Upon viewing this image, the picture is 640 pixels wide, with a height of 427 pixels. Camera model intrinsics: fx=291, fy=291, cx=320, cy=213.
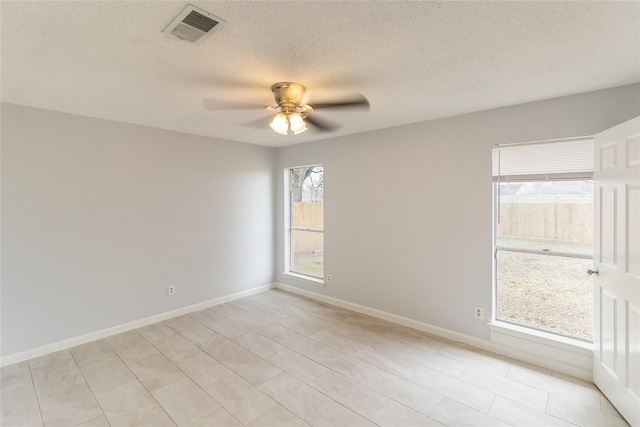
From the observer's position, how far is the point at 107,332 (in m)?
3.34

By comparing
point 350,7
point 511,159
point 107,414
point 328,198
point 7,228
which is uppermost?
point 350,7

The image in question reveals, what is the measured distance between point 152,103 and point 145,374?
2.50 meters

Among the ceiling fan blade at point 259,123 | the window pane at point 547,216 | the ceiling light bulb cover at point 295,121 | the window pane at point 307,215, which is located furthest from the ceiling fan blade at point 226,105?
the window pane at point 547,216

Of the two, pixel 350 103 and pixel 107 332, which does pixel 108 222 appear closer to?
pixel 107 332

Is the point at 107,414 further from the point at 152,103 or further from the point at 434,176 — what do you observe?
the point at 434,176

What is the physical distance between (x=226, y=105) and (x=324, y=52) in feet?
4.33

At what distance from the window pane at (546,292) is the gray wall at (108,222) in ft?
11.8

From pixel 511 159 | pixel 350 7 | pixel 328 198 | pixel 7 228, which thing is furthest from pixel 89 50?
pixel 511 159

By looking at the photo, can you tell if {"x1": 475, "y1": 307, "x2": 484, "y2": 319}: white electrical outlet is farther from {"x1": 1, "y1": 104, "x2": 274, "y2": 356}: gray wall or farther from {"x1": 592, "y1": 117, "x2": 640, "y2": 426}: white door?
{"x1": 1, "y1": 104, "x2": 274, "y2": 356}: gray wall

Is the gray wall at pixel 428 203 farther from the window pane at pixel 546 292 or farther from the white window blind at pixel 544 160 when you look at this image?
the window pane at pixel 546 292

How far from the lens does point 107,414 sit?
2105mm

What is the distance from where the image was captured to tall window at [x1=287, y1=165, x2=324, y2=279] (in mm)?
4695

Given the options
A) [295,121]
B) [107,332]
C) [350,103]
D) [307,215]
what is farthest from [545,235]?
[107,332]

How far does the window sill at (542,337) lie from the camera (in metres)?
2.54
